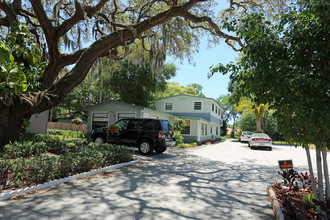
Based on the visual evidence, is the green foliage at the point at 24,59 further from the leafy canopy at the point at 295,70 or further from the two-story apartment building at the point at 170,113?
the two-story apartment building at the point at 170,113

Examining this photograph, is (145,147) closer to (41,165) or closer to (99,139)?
(99,139)

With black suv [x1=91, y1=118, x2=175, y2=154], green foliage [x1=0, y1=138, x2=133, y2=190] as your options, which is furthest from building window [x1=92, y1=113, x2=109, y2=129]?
green foliage [x1=0, y1=138, x2=133, y2=190]

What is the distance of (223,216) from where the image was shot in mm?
4086

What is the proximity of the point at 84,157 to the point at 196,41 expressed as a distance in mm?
10696

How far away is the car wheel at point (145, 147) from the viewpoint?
11.9m

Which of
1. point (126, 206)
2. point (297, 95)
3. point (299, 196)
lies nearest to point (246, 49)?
point (297, 95)

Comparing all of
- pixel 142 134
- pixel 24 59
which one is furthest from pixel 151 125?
pixel 24 59

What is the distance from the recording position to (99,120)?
1859cm

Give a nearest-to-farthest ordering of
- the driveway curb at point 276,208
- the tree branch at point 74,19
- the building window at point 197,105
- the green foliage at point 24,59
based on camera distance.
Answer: the driveway curb at point 276,208, the green foliage at point 24,59, the tree branch at point 74,19, the building window at point 197,105

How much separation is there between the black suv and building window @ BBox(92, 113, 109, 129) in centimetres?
589

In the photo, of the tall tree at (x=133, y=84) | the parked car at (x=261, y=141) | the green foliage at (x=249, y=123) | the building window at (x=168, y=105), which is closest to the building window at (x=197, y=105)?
the building window at (x=168, y=105)

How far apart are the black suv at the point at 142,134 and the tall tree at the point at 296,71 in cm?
797

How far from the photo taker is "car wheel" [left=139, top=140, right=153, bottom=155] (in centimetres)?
1189

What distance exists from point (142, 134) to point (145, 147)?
748mm
